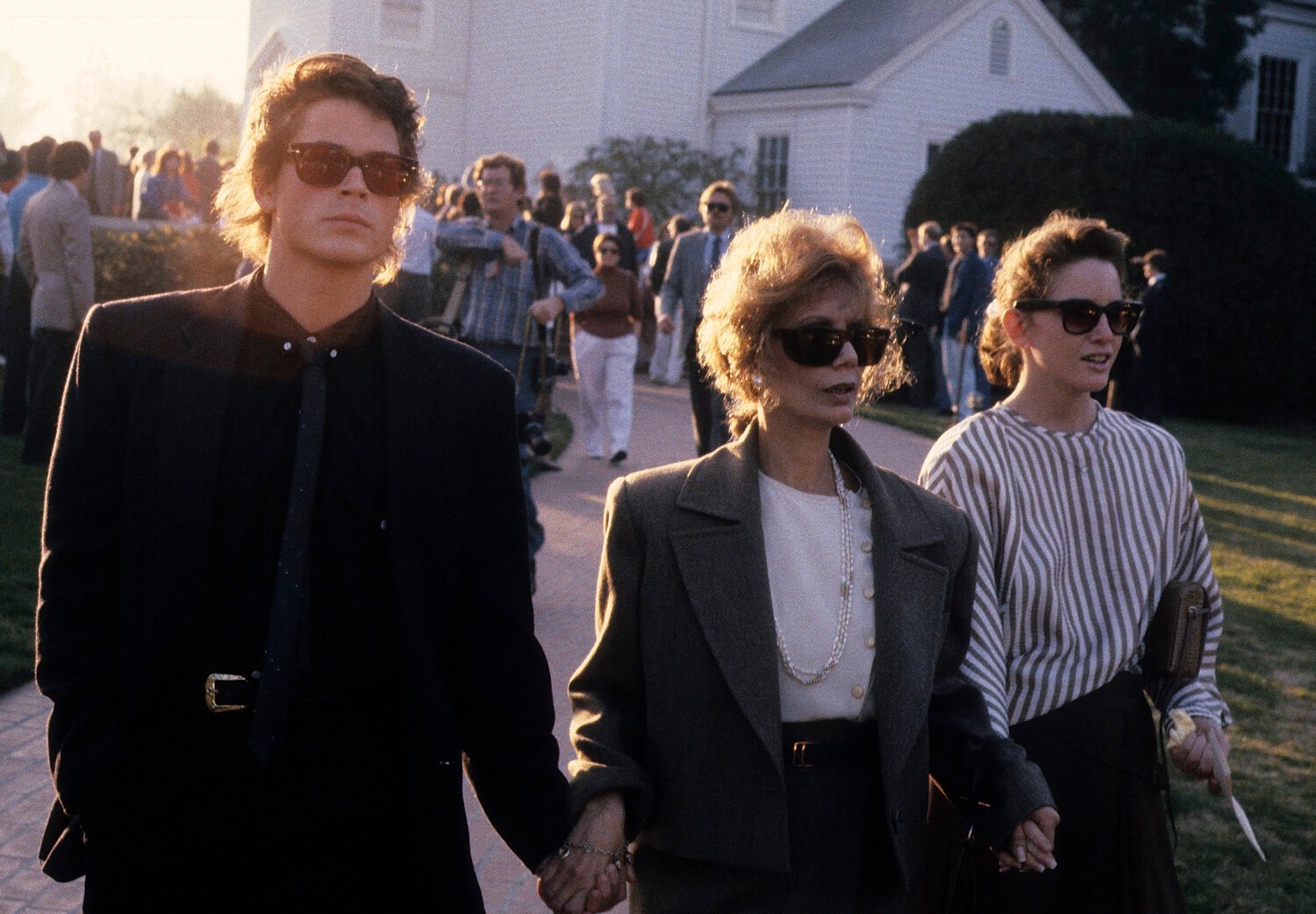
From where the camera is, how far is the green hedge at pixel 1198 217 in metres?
24.2

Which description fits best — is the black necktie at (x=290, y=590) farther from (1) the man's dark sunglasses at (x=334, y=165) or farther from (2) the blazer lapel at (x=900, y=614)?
(2) the blazer lapel at (x=900, y=614)

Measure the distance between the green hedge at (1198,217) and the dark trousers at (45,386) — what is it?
16.0m

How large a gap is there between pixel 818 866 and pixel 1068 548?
1020mm

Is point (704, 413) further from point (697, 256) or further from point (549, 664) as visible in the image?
point (549, 664)

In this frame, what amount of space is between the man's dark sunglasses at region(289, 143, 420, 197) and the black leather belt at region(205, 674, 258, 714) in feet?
2.72

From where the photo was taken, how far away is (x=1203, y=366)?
79.7 feet

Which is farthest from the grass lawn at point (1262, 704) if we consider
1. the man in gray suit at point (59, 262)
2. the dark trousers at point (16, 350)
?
the dark trousers at point (16, 350)

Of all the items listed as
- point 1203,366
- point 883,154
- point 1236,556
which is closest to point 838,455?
point 1236,556

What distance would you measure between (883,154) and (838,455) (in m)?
27.8

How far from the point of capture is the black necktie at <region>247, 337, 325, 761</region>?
100 inches

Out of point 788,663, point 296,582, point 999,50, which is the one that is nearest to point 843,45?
point 999,50

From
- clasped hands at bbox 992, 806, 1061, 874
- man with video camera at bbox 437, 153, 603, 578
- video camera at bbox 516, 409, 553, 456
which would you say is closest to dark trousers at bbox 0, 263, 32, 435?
man with video camera at bbox 437, 153, 603, 578

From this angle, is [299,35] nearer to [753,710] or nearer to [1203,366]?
[1203,366]

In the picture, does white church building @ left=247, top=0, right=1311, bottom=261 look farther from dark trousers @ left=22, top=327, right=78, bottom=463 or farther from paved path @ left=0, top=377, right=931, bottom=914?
dark trousers @ left=22, top=327, right=78, bottom=463
